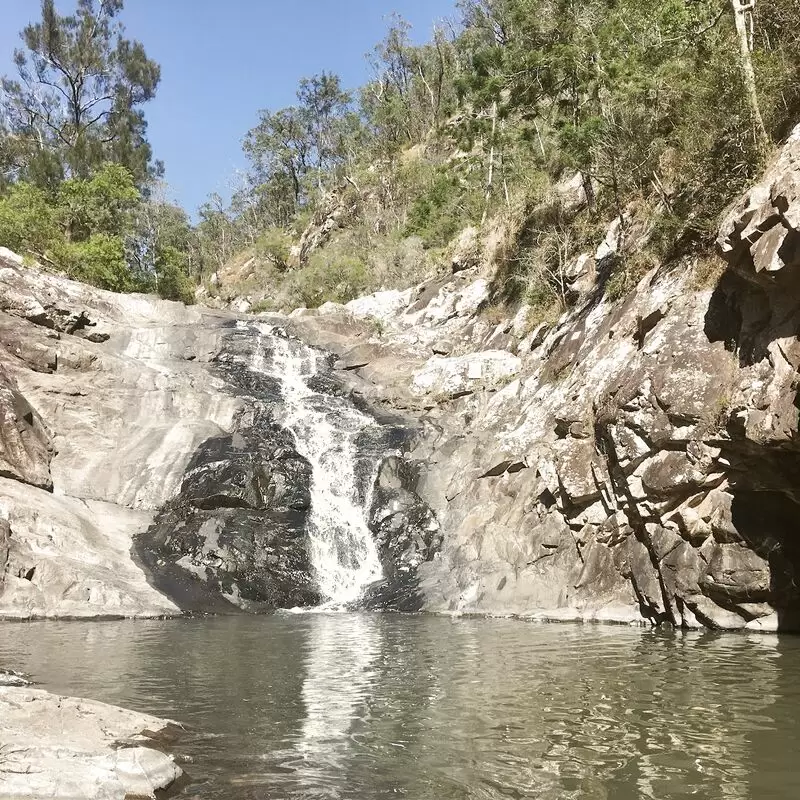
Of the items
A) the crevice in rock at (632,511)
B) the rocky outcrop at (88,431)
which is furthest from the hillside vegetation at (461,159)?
the rocky outcrop at (88,431)

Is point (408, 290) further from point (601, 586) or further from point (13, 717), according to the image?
point (13, 717)

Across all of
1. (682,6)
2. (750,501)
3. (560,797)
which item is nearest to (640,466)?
(750,501)

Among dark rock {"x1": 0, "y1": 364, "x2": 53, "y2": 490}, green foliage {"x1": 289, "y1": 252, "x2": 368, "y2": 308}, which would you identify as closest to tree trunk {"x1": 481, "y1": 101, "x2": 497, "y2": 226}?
green foliage {"x1": 289, "y1": 252, "x2": 368, "y2": 308}

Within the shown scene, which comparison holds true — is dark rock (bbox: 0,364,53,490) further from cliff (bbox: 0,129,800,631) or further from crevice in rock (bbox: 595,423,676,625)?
crevice in rock (bbox: 595,423,676,625)

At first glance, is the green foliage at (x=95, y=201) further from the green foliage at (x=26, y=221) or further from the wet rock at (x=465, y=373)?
the wet rock at (x=465, y=373)

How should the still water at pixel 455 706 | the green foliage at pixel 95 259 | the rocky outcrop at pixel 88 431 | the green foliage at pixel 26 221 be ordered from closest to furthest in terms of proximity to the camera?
the still water at pixel 455 706 < the rocky outcrop at pixel 88 431 < the green foliage at pixel 26 221 < the green foliage at pixel 95 259

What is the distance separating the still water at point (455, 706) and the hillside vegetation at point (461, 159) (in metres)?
12.7

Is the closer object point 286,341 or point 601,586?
point 601,586

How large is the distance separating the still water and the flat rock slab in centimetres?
49

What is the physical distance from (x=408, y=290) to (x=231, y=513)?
84.0 feet

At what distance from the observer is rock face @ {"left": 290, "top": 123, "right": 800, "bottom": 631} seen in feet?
49.9

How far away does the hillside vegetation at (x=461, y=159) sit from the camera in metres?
21.2

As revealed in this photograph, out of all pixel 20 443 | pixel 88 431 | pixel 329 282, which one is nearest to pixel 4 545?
pixel 20 443

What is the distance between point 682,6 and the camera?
80.9 feet
